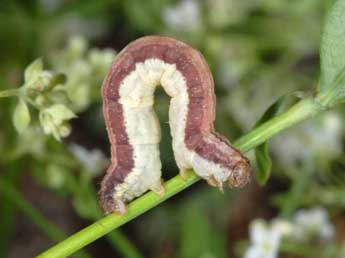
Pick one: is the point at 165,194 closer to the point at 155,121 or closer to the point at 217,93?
the point at 155,121

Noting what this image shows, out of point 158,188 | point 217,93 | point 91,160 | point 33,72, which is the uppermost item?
point 33,72

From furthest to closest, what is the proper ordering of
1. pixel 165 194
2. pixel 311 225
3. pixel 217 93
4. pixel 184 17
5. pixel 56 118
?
pixel 217 93, pixel 184 17, pixel 311 225, pixel 56 118, pixel 165 194

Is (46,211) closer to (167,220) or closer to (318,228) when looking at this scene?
(167,220)

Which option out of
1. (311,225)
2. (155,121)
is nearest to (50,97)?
(155,121)

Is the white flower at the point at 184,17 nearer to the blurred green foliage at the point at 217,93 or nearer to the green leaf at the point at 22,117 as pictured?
the blurred green foliage at the point at 217,93

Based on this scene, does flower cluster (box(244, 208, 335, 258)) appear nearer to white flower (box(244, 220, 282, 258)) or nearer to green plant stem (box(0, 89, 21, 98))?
white flower (box(244, 220, 282, 258))

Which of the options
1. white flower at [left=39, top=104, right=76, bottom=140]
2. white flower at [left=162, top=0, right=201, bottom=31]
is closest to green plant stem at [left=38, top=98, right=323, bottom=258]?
white flower at [left=39, top=104, right=76, bottom=140]

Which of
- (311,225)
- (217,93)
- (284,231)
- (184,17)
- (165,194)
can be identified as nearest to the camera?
(165,194)

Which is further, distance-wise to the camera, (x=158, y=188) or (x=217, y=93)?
(x=217, y=93)

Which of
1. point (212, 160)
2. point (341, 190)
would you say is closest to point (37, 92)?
point (212, 160)
